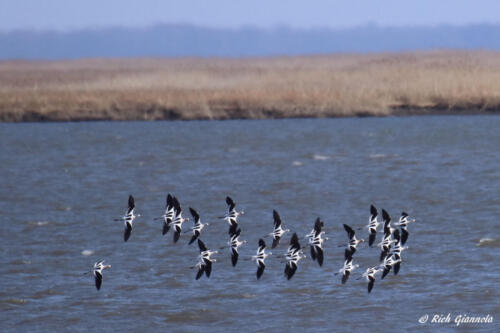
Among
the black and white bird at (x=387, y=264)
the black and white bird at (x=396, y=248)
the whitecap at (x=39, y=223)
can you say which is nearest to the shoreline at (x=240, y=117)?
the whitecap at (x=39, y=223)

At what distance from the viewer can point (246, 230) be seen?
22.2 meters

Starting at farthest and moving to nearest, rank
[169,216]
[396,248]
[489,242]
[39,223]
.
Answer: [39,223]
[489,242]
[396,248]
[169,216]

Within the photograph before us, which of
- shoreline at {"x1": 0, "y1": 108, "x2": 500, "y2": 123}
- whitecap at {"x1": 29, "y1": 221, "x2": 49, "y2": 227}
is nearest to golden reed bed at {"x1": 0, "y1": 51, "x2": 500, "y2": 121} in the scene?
shoreline at {"x1": 0, "y1": 108, "x2": 500, "y2": 123}

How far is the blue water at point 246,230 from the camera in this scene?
15.7 meters

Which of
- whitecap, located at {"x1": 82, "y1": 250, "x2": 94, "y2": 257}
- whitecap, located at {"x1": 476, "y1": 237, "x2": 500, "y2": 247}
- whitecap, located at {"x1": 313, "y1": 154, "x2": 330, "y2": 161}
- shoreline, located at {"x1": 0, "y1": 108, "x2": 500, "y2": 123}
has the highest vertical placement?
whitecap, located at {"x1": 476, "y1": 237, "x2": 500, "y2": 247}

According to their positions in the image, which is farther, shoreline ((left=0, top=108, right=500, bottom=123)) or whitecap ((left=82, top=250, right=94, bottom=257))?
shoreline ((left=0, top=108, right=500, bottom=123))

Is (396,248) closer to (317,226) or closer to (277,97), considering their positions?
(317,226)

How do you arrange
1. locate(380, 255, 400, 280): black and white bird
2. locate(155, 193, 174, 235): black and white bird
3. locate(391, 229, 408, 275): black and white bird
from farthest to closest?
locate(391, 229, 408, 275): black and white bird < locate(380, 255, 400, 280): black and white bird < locate(155, 193, 174, 235): black and white bird

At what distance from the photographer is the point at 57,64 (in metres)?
107

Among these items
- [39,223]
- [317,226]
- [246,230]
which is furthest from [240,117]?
[317,226]

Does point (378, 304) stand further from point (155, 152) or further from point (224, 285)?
point (155, 152)

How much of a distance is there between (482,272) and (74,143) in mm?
36562

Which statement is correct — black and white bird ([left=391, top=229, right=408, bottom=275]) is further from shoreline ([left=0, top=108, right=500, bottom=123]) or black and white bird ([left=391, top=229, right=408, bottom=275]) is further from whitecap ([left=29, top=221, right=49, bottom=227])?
shoreline ([left=0, top=108, right=500, bottom=123])

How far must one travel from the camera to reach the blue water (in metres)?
15.7
